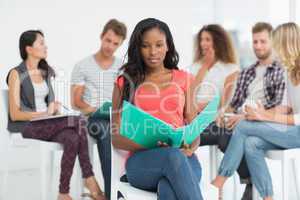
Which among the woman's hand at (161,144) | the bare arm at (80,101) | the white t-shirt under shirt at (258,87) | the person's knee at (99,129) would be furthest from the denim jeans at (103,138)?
the woman's hand at (161,144)

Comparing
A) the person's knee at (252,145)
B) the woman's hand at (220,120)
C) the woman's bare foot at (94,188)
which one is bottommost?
the woman's bare foot at (94,188)

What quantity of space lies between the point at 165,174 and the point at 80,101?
1.27m

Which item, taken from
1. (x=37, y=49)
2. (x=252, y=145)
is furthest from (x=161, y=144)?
(x=37, y=49)

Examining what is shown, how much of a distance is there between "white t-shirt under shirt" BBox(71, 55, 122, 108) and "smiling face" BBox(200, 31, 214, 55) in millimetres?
548

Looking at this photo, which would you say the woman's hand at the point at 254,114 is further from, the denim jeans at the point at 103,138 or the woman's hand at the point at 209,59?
the denim jeans at the point at 103,138

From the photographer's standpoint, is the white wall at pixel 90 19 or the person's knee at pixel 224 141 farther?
the white wall at pixel 90 19

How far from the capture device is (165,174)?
1.56m

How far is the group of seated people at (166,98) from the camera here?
1.74m

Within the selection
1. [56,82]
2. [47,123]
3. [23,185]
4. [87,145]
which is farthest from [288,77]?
[23,185]

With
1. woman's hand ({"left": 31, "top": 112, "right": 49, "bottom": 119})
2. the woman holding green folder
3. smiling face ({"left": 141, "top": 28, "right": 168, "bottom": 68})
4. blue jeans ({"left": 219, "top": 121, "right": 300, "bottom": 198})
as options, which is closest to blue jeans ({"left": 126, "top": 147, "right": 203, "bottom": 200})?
the woman holding green folder

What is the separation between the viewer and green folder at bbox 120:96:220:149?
1.47 m

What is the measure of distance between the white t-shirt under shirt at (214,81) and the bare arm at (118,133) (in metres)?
1.09

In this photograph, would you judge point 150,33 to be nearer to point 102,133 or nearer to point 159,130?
point 159,130

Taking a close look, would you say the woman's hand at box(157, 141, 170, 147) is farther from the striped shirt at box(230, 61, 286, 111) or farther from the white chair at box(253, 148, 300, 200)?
the striped shirt at box(230, 61, 286, 111)
